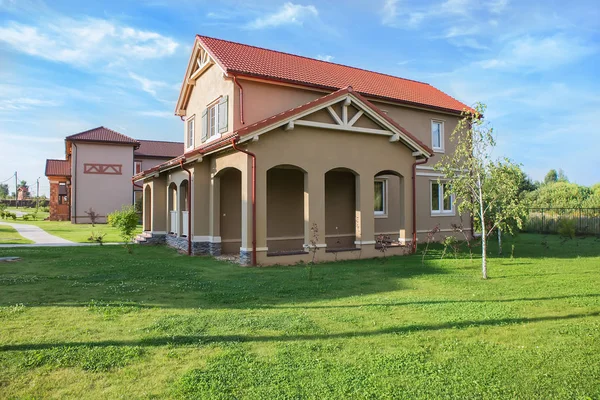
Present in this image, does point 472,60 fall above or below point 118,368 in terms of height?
above

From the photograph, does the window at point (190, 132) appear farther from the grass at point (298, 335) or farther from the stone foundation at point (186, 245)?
the grass at point (298, 335)

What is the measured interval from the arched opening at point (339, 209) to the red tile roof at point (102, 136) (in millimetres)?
26744

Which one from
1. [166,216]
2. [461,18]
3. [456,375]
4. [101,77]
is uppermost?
[461,18]

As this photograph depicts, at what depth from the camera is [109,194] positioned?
3703 centimetres

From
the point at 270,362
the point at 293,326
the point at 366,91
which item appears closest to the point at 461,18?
the point at 366,91

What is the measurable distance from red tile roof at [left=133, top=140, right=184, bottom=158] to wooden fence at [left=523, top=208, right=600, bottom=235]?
35132 mm

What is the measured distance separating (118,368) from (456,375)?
3682mm

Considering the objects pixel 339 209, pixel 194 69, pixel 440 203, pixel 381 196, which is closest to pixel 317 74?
pixel 194 69

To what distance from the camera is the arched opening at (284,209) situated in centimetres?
1545

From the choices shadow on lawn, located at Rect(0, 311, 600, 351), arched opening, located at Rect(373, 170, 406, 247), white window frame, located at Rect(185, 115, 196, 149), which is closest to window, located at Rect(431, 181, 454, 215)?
arched opening, located at Rect(373, 170, 406, 247)

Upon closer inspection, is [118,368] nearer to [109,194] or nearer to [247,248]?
[247,248]

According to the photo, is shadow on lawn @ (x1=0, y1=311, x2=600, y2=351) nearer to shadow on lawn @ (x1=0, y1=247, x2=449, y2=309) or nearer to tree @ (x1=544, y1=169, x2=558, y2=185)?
shadow on lawn @ (x1=0, y1=247, x2=449, y2=309)

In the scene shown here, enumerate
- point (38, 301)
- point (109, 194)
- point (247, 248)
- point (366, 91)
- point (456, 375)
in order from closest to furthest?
1. point (456, 375)
2. point (38, 301)
3. point (247, 248)
4. point (366, 91)
5. point (109, 194)

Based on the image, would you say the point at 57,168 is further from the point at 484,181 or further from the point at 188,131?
the point at 484,181
